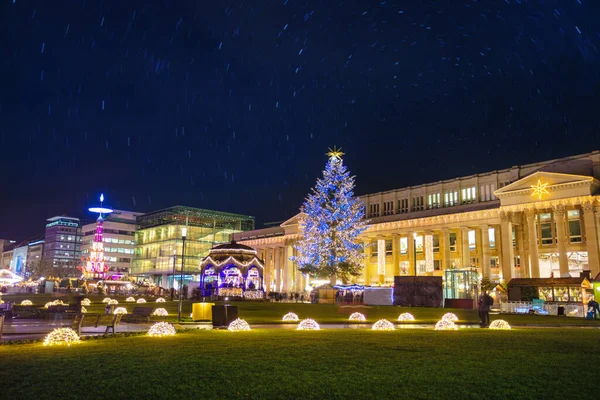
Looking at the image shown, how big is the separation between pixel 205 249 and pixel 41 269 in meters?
45.5

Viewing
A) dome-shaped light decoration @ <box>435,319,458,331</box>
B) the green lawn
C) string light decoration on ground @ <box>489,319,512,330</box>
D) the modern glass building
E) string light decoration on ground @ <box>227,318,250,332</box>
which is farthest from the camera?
the modern glass building

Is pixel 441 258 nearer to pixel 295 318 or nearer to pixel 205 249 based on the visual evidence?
pixel 295 318

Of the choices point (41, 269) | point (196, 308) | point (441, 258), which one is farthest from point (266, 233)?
point (196, 308)

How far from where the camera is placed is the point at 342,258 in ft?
166

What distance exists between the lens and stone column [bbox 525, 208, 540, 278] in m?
55.1

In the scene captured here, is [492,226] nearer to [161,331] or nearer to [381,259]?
[381,259]

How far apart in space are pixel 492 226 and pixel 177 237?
74894 mm

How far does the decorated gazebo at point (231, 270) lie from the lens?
1994 inches

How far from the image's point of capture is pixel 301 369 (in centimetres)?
998

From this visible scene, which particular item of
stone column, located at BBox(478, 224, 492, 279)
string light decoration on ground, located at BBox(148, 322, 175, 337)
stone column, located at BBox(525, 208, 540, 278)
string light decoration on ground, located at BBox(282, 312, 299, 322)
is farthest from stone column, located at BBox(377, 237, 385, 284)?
string light decoration on ground, located at BBox(148, 322, 175, 337)

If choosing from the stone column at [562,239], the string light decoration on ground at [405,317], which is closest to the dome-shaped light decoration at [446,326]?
the string light decoration on ground at [405,317]

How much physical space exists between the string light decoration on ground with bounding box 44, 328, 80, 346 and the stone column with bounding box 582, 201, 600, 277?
170 feet

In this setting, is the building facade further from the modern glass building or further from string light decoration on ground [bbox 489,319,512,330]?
string light decoration on ground [bbox 489,319,512,330]

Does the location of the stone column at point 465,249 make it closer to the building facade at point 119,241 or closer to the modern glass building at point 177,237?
the modern glass building at point 177,237
